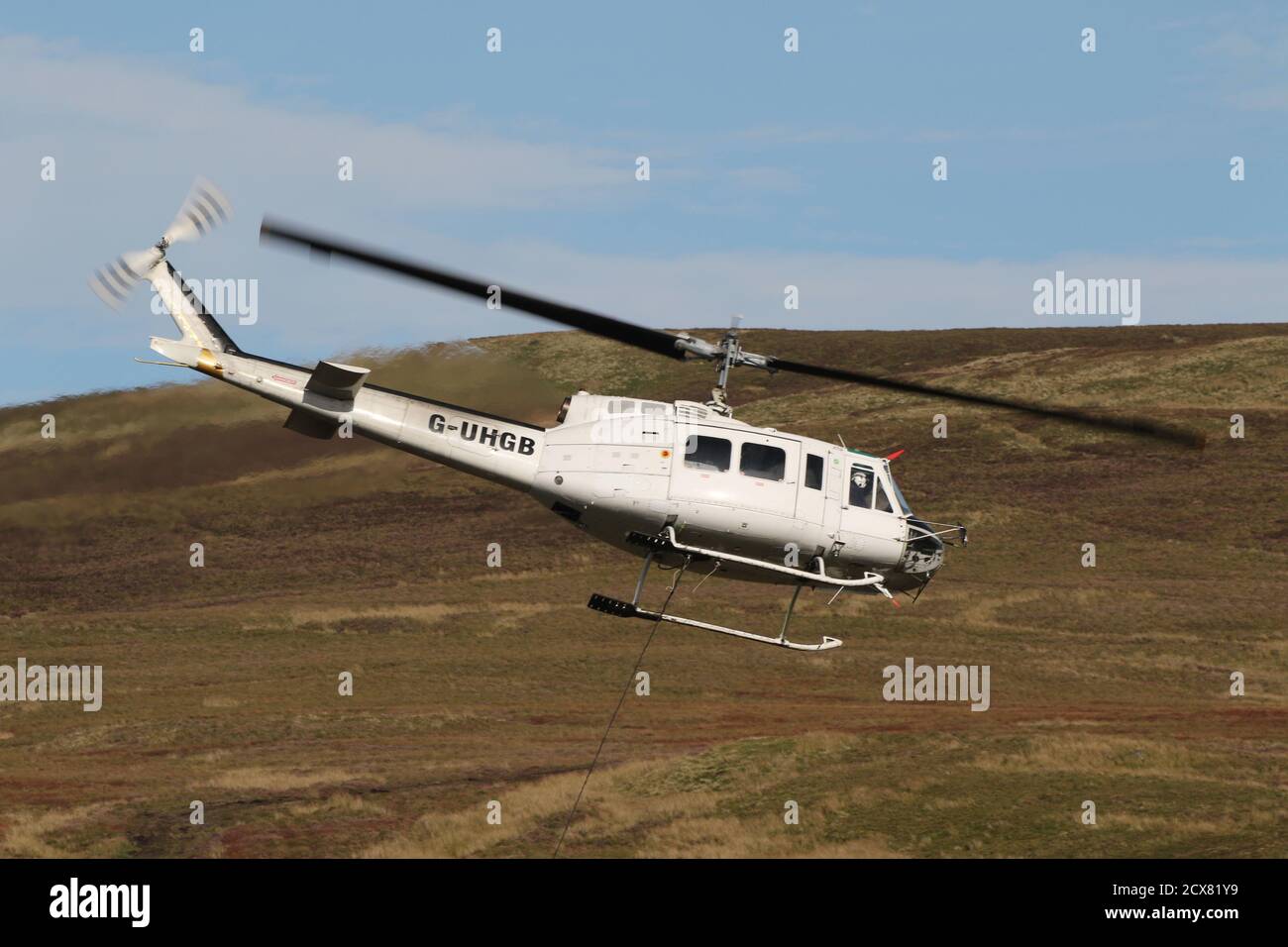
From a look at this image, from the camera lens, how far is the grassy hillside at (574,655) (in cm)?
3081

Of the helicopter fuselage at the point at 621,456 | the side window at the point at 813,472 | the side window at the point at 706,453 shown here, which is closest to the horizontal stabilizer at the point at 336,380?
the helicopter fuselage at the point at 621,456

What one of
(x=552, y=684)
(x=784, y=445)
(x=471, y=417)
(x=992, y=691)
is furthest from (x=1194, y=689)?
(x=471, y=417)

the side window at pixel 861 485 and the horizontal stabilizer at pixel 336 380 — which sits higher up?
the horizontal stabilizer at pixel 336 380

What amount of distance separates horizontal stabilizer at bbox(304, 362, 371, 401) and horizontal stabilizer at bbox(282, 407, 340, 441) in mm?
418

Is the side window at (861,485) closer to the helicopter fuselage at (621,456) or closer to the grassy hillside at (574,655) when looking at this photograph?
the helicopter fuselage at (621,456)

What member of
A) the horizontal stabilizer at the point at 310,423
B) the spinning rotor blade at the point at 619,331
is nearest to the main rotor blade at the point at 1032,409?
the spinning rotor blade at the point at 619,331

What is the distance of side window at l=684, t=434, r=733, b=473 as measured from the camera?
973 inches

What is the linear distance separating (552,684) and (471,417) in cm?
1798

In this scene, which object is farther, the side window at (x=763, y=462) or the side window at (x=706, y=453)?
the side window at (x=763, y=462)

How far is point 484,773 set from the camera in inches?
1340

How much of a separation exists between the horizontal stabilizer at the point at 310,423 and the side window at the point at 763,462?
689 centimetres

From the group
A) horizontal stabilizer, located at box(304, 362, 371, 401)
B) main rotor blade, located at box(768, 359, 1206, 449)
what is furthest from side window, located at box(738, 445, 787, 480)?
horizontal stabilizer, located at box(304, 362, 371, 401)

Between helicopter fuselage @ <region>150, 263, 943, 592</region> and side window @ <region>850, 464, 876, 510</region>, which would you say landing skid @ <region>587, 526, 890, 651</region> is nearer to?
helicopter fuselage @ <region>150, 263, 943, 592</region>

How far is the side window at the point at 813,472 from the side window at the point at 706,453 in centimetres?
143
